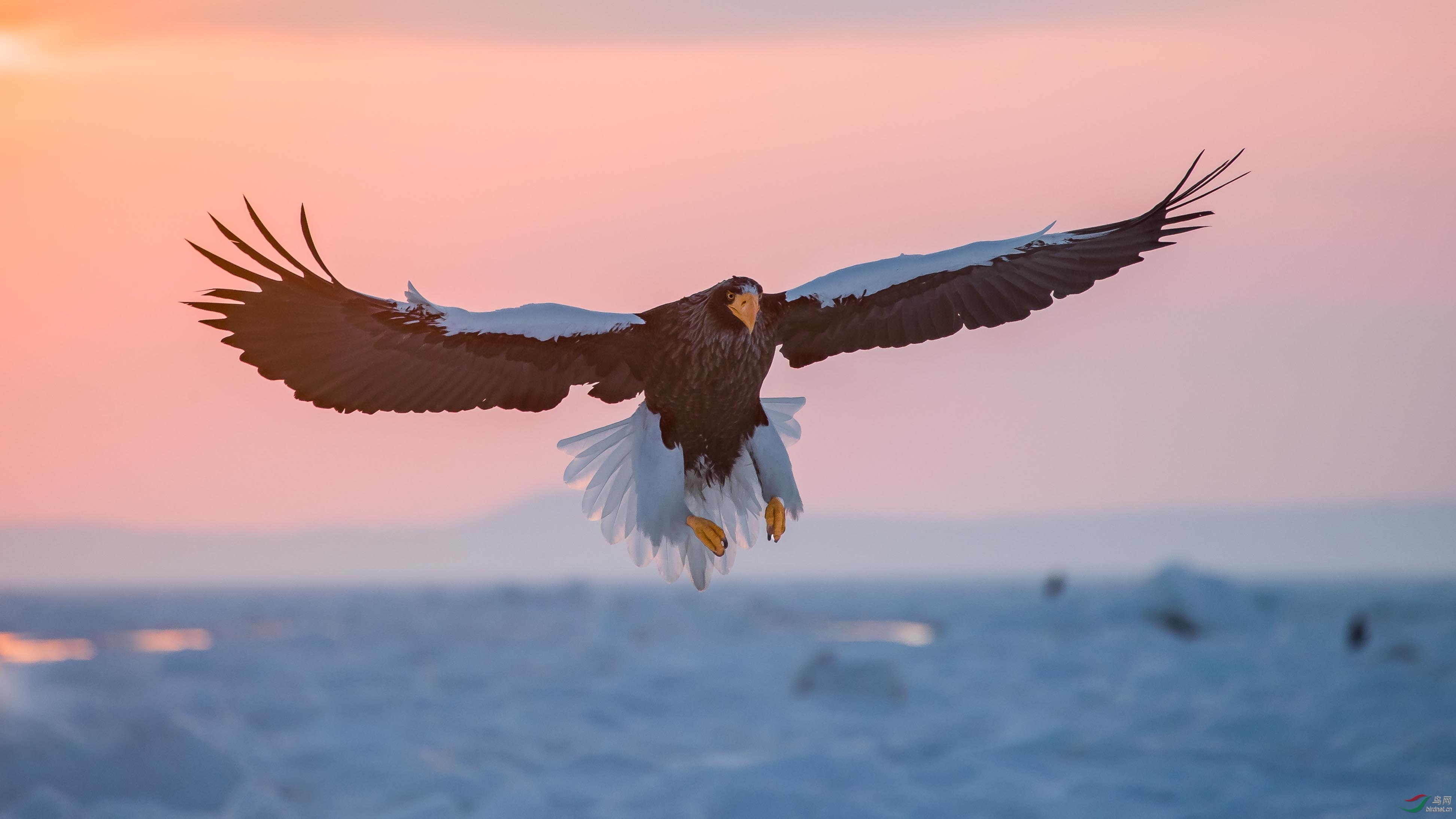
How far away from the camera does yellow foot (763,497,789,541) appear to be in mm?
4875

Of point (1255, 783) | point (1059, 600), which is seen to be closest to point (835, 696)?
point (1255, 783)

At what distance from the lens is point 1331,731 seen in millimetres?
34000

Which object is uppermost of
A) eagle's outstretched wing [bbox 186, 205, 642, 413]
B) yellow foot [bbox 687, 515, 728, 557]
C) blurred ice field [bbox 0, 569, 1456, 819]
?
eagle's outstretched wing [bbox 186, 205, 642, 413]

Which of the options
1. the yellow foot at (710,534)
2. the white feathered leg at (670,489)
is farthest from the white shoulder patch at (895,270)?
the yellow foot at (710,534)

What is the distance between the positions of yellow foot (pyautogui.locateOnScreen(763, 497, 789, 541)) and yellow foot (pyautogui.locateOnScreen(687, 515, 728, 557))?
198 millimetres

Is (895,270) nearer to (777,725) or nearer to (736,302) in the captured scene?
(736,302)

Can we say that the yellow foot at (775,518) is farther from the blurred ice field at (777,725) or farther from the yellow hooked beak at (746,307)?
the blurred ice field at (777,725)

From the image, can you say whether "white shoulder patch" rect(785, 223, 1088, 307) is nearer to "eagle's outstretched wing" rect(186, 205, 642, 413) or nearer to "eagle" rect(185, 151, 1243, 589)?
"eagle" rect(185, 151, 1243, 589)

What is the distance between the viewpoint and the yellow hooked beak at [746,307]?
4.53m

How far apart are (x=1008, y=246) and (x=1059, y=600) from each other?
53.8 m

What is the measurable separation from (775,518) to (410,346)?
5.52 ft

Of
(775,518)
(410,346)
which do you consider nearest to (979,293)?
(775,518)

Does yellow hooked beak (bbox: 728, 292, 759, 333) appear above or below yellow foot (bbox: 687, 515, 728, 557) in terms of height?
above

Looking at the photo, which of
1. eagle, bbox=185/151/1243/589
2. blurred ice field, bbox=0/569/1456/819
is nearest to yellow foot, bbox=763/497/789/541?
eagle, bbox=185/151/1243/589
